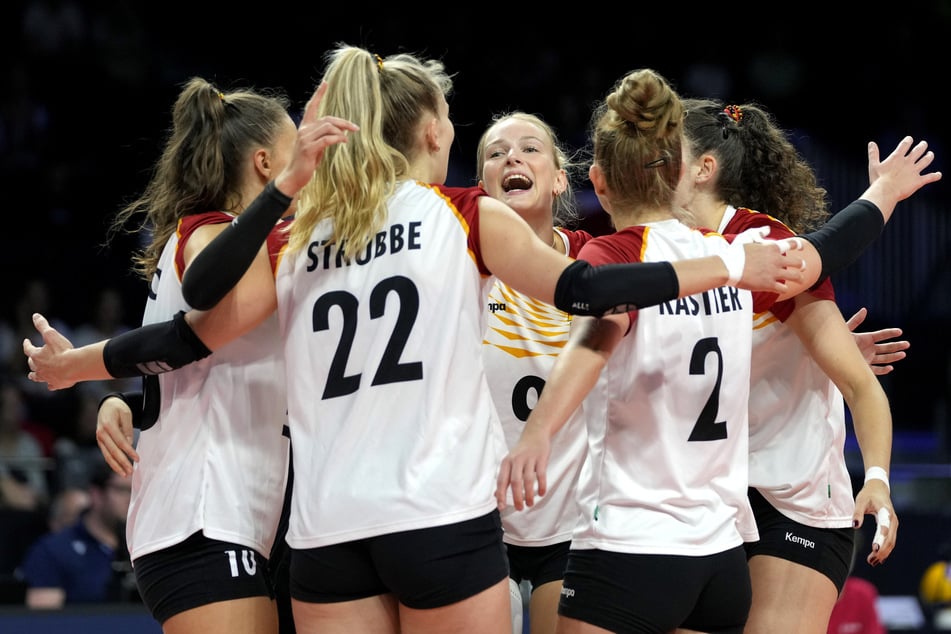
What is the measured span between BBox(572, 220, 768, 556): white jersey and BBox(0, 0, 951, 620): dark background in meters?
5.34

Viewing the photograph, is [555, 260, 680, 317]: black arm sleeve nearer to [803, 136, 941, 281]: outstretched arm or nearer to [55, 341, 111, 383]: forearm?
[803, 136, 941, 281]: outstretched arm

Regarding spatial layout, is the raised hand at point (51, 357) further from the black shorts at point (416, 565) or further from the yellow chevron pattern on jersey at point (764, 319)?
the yellow chevron pattern on jersey at point (764, 319)

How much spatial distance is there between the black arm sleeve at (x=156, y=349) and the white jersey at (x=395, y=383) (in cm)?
32

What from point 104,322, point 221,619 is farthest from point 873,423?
point 104,322

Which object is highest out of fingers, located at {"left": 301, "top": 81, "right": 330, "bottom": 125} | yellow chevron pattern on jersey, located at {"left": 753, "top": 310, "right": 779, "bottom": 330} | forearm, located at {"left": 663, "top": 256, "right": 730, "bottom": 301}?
fingers, located at {"left": 301, "top": 81, "right": 330, "bottom": 125}

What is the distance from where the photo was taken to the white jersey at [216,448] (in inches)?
130

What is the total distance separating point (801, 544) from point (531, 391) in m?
0.96

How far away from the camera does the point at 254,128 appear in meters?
3.60

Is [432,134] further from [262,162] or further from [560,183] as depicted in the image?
[560,183]

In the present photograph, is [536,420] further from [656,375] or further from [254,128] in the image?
[254,128]

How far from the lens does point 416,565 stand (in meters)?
2.80

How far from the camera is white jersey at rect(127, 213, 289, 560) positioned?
3.31m

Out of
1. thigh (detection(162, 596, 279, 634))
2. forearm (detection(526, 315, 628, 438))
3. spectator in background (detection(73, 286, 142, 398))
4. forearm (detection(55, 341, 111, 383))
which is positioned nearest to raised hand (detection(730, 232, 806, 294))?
forearm (detection(526, 315, 628, 438))

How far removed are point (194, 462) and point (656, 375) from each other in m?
1.25
